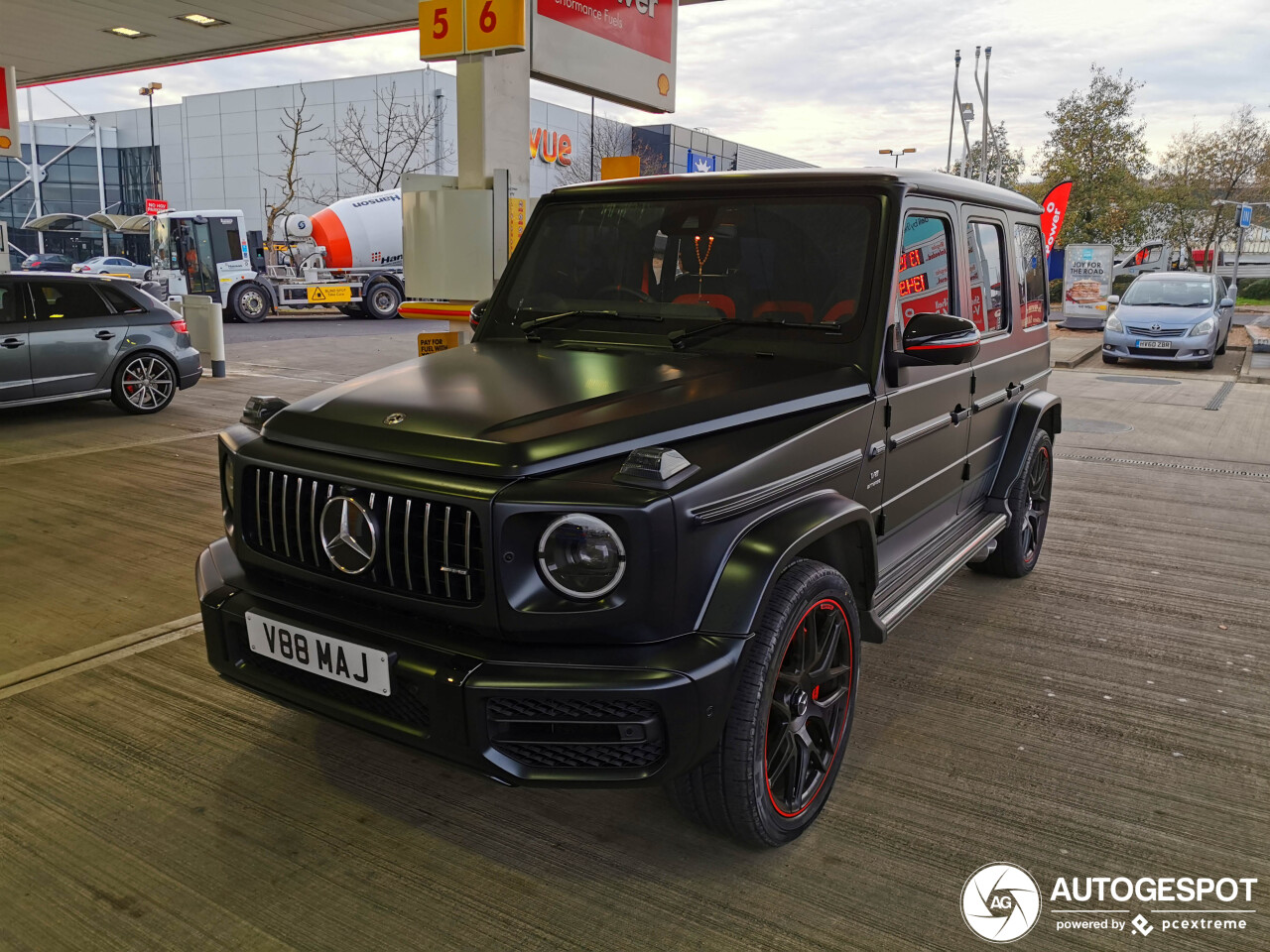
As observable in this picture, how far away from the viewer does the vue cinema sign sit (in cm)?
4341

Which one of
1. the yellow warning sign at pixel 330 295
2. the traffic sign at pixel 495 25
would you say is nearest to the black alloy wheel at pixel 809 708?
the traffic sign at pixel 495 25

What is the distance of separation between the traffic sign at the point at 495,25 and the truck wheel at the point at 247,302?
65.7 ft

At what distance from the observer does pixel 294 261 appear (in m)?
26.5

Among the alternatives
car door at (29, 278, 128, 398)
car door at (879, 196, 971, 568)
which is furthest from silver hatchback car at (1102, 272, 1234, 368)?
car door at (29, 278, 128, 398)

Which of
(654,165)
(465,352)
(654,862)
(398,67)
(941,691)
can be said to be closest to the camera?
(654,862)

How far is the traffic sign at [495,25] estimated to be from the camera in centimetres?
647

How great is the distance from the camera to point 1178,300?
17.2 meters

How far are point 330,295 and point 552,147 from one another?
69.1 ft

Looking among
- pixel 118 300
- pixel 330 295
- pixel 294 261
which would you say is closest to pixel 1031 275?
pixel 118 300

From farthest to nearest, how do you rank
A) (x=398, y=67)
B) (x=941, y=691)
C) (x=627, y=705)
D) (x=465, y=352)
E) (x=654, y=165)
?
(x=654, y=165), (x=398, y=67), (x=941, y=691), (x=465, y=352), (x=627, y=705)

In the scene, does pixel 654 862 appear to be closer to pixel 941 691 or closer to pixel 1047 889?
pixel 1047 889

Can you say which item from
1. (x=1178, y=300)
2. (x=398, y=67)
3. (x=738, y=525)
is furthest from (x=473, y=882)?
(x=398, y=67)

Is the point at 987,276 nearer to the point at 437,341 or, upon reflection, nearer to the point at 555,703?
the point at 555,703

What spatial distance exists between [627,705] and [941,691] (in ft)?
6.59
